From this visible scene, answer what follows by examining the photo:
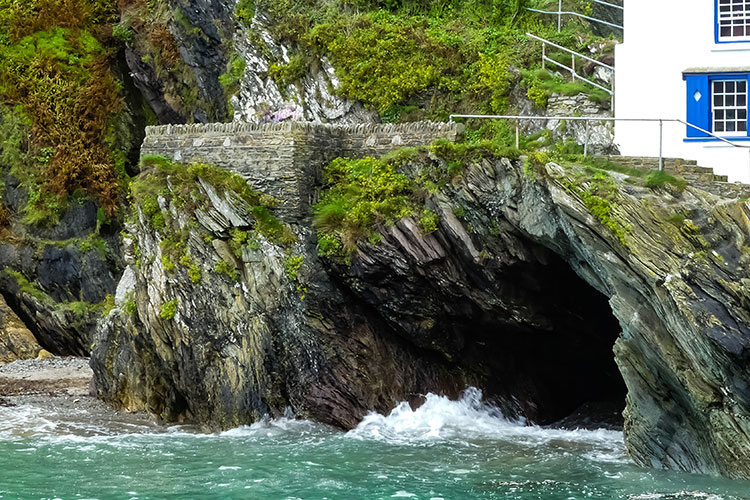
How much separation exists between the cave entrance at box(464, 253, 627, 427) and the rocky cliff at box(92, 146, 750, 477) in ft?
0.14

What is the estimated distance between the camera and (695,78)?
23219mm

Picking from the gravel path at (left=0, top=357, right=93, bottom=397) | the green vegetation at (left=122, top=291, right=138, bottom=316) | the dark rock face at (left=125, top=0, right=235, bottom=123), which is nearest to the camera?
the green vegetation at (left=122, top=291, right=138, bottom=316)

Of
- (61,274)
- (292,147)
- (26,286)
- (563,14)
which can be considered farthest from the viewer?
(61,274)

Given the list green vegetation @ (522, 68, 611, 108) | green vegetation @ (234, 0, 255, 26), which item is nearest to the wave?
green vegetation @ (522, 68, 611, 108)

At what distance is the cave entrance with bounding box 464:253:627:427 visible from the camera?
977 inches

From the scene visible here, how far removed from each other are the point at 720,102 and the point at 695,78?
2.44 ft

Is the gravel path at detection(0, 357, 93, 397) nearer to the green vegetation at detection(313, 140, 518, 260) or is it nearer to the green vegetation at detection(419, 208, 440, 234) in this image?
the green vegetation at detection(313, 140, 518, 260)

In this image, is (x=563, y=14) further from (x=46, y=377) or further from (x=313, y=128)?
(x=46, y=377)

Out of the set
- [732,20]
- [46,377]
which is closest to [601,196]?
[732,20]

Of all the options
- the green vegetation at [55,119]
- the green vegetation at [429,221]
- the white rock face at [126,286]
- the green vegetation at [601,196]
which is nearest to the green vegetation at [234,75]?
the green vegetation at [55,119]

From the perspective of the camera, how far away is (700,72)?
2309 cm

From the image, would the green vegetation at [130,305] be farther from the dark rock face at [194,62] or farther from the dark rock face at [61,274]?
the dark rock face at [194,62]

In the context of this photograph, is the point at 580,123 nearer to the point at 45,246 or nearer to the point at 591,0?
the point at 591,0

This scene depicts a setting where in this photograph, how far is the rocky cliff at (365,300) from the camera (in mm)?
23812
